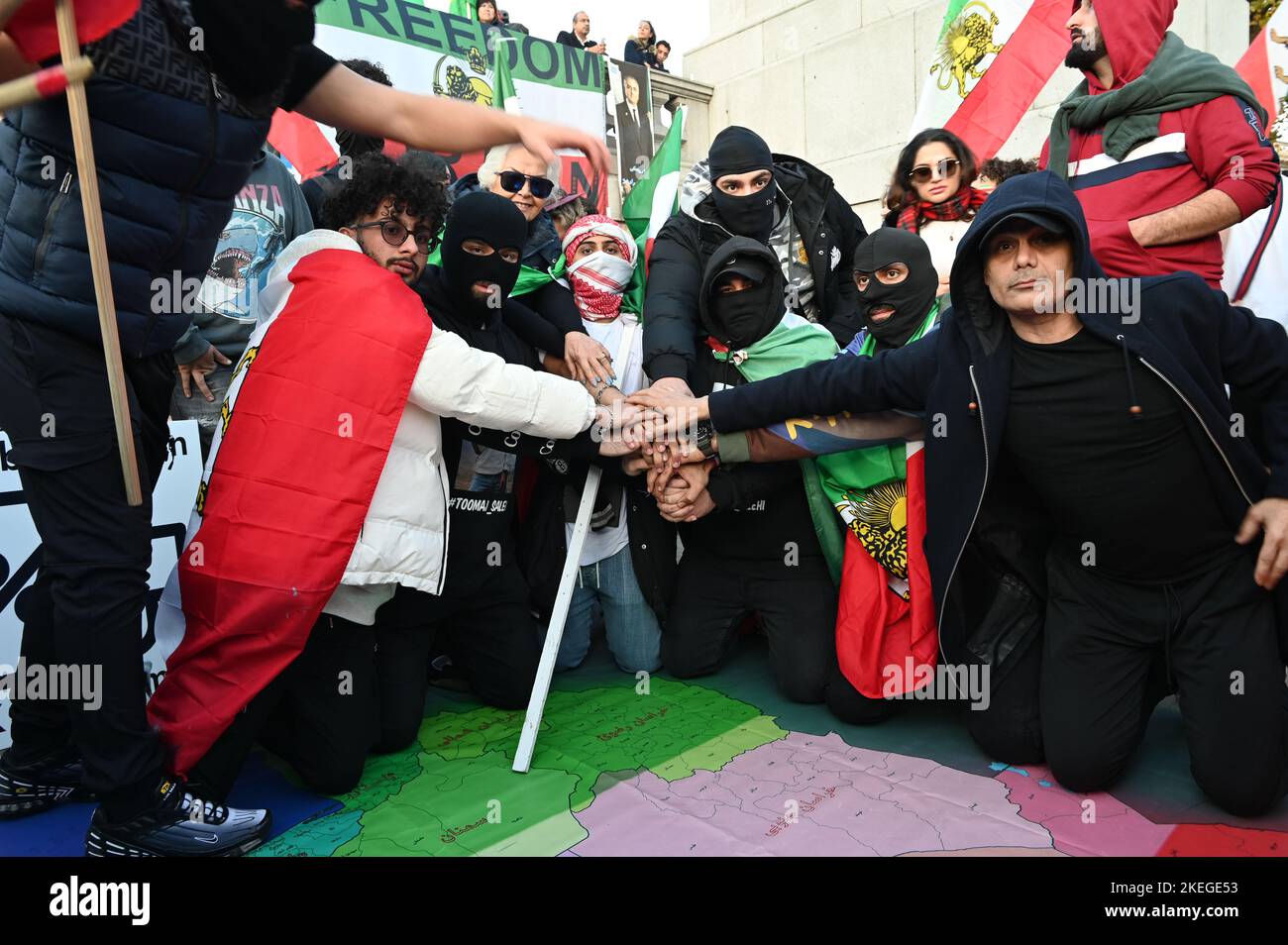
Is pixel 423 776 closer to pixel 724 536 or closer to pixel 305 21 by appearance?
pixel 724 536

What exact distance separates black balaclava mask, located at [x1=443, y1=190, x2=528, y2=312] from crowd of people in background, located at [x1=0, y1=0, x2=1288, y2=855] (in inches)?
0.5

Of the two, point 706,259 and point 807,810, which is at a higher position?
point 706,259

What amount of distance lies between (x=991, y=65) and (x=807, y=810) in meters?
6.19

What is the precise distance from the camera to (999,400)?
2.75 meters

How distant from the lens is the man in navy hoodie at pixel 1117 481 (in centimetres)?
259

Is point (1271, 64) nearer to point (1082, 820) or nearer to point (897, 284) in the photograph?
point (897, 284)

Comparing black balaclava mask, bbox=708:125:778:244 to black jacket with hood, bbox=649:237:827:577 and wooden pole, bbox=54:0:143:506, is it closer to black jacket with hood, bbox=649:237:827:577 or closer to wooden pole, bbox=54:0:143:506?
black jacket with hood, bbox=649:237:827:577

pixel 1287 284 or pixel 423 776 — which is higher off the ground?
pixel 1287 284

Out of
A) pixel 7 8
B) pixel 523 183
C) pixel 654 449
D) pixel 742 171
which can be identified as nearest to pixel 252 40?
pixel 7 8

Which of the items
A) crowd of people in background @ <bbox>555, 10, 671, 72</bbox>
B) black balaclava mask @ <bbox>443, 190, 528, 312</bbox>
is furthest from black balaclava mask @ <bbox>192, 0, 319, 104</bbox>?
crowd of people in background @ <bbox>555, 10, 671, 72</bbox>

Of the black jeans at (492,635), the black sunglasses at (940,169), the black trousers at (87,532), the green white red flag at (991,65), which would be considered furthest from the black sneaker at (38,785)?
the green white red flag at (991,65)

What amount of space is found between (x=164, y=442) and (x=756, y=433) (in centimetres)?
205

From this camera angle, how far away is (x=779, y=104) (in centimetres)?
1074

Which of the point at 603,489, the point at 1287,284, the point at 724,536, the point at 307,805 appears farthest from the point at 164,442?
the point at 1287,284
